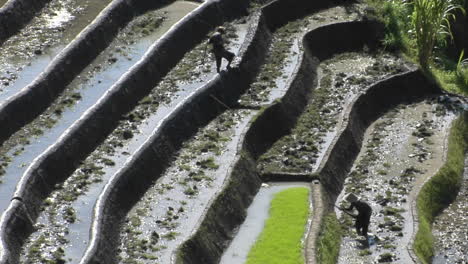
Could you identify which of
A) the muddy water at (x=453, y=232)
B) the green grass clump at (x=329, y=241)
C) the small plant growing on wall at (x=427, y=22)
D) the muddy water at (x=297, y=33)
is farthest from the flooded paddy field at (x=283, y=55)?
the green grass clump at (x=329, y=241)

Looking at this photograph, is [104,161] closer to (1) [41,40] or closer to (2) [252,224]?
(2) [252,224]

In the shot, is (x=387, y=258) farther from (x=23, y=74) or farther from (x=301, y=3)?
(x=301, y=3)

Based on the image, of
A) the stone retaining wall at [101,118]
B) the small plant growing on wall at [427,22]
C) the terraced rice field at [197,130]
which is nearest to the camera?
the stone retaining wall at [101,118]

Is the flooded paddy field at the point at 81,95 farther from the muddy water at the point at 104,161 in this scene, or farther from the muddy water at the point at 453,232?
the muddy water at the point at 453,232

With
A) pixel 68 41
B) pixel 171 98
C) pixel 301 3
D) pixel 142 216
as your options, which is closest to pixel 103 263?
pixel 142 216

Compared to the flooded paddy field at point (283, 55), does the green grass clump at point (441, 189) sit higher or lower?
lower

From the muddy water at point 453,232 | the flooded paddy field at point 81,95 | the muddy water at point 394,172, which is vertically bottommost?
the muddy water at point 453,232

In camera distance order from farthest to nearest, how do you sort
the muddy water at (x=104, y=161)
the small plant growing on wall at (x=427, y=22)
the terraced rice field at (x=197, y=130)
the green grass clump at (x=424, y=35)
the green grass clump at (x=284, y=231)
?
the green grass clump at (x=424, y=35) < the small plant growing on wall at (x=427, y=22) < the terraced rice field at (x=197, y=130) < the green grass clump at (x=284, y=231) < the muddy water at (x=104, y=161)
